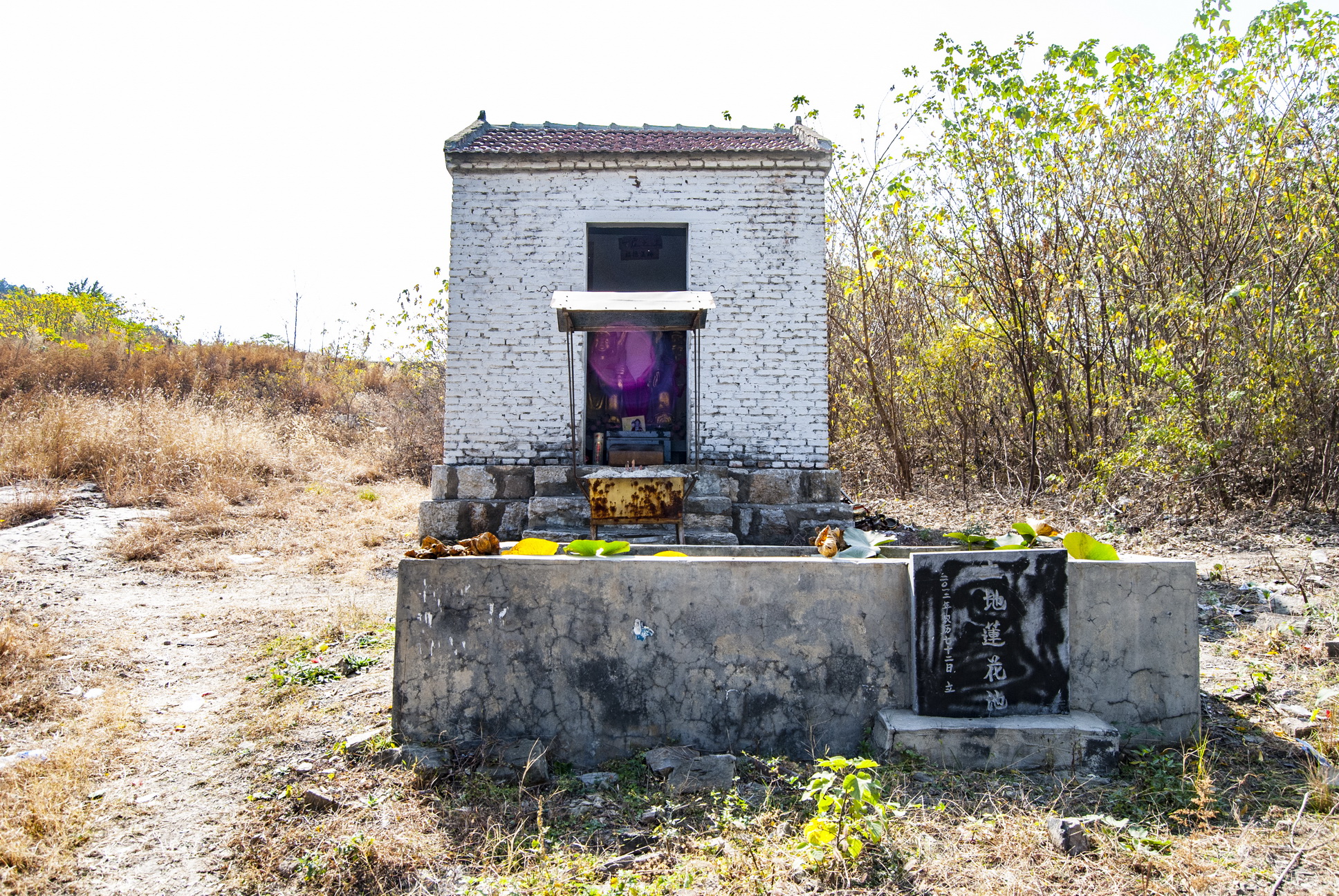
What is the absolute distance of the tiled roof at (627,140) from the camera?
862 cm

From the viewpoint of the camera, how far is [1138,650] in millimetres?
3895

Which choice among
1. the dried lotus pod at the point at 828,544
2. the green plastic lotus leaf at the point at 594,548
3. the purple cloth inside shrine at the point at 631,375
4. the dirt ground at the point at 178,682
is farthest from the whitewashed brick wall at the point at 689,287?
the green plastic lotus leaf at the point at 594,548

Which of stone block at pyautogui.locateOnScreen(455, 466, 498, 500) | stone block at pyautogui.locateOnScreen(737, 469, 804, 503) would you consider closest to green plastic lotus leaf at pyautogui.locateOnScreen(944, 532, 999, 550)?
stone block at pyautogui.locateOnScreen(737, 469, 804, 503)

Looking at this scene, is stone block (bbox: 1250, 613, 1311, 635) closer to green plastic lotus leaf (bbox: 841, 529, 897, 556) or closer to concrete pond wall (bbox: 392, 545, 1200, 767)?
concrete pond wall (bbox: 392, 545, 1200, 767)

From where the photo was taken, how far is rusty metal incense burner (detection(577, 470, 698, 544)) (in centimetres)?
677

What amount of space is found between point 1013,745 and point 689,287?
20.2 ft

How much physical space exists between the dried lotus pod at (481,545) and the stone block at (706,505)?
414 cm

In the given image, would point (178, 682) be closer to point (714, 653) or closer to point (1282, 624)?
point (714, 653)

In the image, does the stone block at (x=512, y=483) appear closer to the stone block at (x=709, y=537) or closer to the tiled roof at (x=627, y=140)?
the stone block at (x=709, y=537)

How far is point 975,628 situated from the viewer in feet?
12.5

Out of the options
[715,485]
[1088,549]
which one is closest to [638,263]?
[715,485]

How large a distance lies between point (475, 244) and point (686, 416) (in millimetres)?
3114

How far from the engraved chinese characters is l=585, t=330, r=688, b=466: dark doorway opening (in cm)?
603

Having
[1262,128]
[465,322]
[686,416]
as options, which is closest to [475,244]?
[465,322]
